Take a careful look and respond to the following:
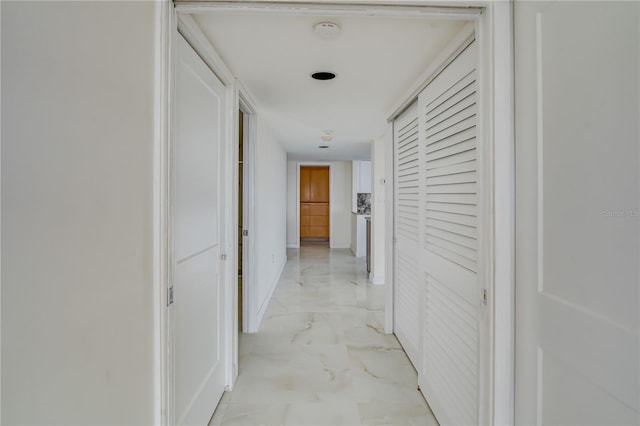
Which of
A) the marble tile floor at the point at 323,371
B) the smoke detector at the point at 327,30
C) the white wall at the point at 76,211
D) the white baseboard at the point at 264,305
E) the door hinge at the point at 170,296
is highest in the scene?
the smoke detector at the point at 327,30

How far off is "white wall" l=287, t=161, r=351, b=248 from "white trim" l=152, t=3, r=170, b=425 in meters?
7.48

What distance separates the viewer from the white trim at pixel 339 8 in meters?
1.33

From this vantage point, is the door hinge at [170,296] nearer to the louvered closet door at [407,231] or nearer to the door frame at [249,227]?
the louvered closet door at [407,231]

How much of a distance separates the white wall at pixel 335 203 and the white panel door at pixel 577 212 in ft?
24.9

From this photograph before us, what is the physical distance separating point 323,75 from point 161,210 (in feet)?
5.06

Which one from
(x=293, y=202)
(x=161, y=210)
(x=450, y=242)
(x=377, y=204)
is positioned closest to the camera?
(x=161, y=210)

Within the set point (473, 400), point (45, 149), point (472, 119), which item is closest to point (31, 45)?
point (45, 149)

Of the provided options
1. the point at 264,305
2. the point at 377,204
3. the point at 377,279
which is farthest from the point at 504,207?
the point at 377,279

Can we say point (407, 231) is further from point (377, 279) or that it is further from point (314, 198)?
point (314, 198)

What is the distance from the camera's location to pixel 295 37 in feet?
5.99

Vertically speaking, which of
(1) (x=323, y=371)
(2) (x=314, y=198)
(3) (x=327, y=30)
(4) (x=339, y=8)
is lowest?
(1) (x=323, y=371)

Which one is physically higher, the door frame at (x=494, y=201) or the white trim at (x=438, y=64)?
the white trim at (x=438, y=64)

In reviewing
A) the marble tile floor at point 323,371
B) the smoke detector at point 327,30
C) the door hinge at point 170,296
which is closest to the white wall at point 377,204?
the marble tile floor at point 323,371

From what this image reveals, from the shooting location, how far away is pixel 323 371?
2545 millimetres
